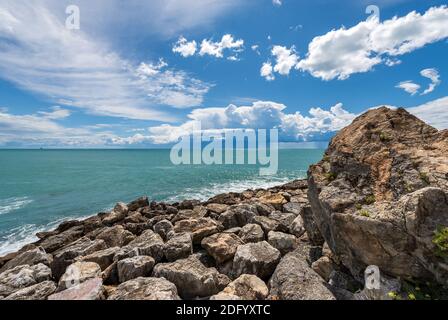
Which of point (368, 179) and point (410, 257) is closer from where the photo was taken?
point (410, 257)

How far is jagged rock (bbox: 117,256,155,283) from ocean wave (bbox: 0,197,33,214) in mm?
29484

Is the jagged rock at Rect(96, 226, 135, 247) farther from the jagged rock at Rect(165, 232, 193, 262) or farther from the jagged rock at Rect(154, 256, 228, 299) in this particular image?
the jagged rock at Rect(154, 256, 228, 299)

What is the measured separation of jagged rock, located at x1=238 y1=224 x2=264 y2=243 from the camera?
11238mm

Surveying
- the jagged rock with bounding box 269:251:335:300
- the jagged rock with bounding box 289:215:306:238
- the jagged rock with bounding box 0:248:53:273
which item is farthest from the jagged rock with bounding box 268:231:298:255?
the jagged rock with bounding box 0:248:53:273

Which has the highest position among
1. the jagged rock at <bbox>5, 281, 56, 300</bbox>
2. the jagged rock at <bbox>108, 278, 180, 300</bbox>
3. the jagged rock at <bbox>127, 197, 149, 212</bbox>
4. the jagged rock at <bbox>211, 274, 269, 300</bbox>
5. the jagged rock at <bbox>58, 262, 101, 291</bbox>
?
the jagged rock at <bbox>108, 278, 180, 300</bbox>

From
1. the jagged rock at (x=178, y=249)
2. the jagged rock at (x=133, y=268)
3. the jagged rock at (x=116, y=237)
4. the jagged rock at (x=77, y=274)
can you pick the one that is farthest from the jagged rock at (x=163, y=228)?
the jagged rock at (x=77, y=274)

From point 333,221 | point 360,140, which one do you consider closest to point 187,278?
point 333,221

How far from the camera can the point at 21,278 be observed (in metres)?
9.01

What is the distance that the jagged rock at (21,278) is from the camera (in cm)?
858

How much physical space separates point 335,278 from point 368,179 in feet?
9.80

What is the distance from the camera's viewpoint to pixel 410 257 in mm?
5781

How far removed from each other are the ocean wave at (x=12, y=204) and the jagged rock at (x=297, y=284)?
3423 cm

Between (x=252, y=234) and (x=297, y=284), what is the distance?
186 inches
